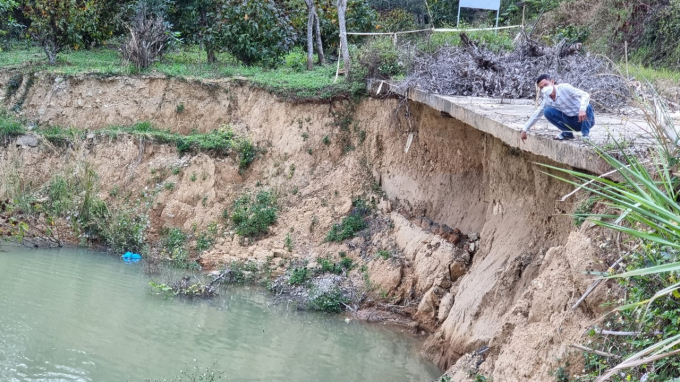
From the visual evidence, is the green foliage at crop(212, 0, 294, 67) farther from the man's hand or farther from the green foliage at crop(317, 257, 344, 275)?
the man's hand

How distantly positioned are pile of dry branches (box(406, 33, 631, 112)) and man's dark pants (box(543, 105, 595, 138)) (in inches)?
132

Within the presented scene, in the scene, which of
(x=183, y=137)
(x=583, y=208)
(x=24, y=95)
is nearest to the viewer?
(x=583, y=208)

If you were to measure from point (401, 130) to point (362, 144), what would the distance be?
1119mm

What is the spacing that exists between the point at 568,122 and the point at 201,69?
1116cm

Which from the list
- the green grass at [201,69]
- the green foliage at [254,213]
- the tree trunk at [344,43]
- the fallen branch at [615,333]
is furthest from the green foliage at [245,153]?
the fallen branch at [615,333]

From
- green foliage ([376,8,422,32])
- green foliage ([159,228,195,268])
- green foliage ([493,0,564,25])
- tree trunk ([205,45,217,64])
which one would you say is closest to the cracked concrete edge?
green foliage ([159,228,195,268])

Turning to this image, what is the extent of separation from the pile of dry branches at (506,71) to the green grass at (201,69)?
2.35m

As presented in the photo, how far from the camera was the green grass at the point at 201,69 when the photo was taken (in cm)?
1491

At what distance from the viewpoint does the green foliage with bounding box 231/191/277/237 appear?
1397 centimetres

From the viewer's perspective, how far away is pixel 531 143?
7.76 meters

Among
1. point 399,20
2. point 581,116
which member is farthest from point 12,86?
point 581,116

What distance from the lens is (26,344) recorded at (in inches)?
365

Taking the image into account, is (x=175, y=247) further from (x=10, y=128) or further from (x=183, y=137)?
(x=10, y=128)

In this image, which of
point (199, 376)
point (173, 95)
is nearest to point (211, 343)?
point (199, 376)
